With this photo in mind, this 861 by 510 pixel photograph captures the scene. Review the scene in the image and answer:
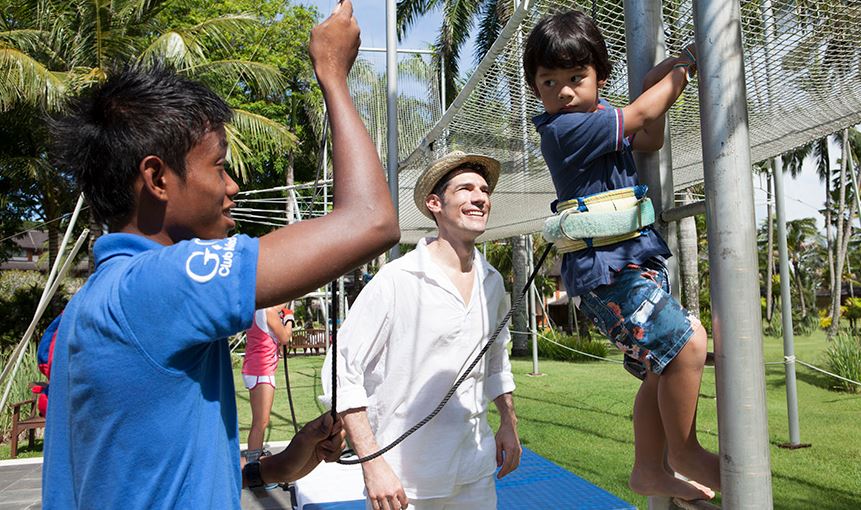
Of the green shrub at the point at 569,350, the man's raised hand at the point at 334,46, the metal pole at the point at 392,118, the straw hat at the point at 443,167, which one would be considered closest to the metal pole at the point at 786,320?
the metal pole at the point at 392,118

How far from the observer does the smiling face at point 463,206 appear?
2910 mm

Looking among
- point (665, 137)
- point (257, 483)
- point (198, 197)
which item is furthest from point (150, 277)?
point (665, 137)

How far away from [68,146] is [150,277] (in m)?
0.34

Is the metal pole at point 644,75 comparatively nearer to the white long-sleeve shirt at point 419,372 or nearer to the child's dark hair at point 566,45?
the child's dark hair at point 566,45

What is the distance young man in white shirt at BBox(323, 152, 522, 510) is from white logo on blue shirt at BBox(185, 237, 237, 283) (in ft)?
4.97

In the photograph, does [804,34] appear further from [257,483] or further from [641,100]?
[257,483]

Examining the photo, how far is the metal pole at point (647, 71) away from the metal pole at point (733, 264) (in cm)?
42

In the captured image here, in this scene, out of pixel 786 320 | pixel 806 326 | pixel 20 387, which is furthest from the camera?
pixel 806 326

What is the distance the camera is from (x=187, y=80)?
1.32 m

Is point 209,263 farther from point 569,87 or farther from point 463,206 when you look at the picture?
point 463,206

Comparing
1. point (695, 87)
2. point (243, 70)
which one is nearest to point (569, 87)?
point (695, 87)

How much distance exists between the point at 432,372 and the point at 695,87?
1666 millimetres

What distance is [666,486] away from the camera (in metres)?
1.97

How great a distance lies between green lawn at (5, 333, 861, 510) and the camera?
18.7ft
